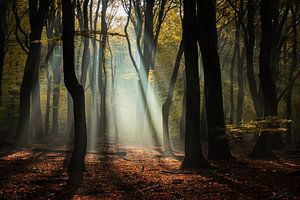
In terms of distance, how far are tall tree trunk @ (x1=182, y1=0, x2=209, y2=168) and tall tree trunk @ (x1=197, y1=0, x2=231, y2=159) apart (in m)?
1.56

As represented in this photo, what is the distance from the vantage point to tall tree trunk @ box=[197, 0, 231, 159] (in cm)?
1425

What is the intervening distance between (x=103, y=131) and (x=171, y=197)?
26.5m

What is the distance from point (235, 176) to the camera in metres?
10.4

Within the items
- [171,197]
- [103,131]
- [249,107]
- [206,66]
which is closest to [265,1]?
[206,66]

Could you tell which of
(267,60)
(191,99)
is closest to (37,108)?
(191,99)

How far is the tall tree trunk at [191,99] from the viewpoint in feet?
41.1

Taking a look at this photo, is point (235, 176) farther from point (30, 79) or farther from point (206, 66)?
point (30, 79)

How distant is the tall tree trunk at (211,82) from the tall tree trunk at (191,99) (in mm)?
1559

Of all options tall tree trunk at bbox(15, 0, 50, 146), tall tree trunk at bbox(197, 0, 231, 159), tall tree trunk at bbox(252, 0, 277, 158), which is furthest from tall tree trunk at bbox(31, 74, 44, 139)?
tall tree trunk at bbox(252, 0, 277, 158)

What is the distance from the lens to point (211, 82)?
14.8 meters

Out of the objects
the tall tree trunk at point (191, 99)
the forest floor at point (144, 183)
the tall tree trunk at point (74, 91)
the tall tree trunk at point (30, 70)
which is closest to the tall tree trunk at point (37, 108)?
the tall tree trunk at point (30, 70)

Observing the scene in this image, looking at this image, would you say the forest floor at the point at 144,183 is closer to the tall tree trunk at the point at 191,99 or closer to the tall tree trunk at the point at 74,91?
the tall tree trunk at the point at 74,91

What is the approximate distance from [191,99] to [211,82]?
2386mm

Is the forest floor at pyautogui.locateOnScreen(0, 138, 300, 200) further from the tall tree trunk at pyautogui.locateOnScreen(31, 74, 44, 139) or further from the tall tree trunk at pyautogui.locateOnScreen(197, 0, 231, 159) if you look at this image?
the tall tree trunk at pyautogui.locateOnScreen(31, 74, 44, 139)
